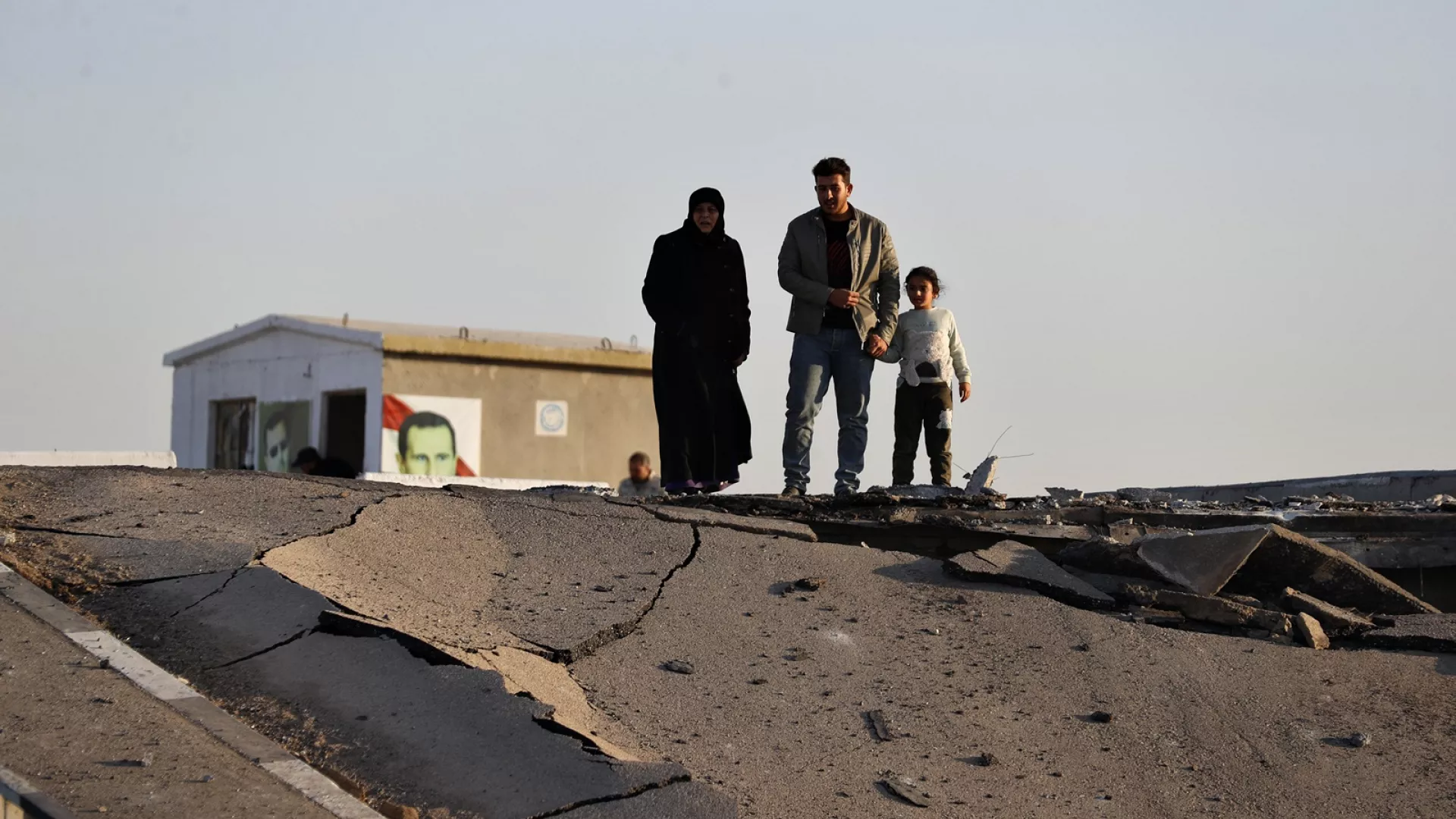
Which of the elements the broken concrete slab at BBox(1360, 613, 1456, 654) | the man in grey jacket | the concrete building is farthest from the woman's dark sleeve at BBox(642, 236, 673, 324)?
the concrete building

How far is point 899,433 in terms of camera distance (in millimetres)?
9195

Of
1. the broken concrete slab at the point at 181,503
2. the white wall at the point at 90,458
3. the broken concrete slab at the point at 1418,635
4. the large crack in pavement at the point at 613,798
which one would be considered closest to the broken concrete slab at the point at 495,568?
the broken concrete slab at the point at 181,503

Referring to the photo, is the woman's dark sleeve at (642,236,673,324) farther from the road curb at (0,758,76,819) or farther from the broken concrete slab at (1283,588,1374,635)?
the road curb at (0,758,76,819)

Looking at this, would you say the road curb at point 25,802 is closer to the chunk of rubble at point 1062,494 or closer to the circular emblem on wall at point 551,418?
the chunk of rubble at point 1062,494

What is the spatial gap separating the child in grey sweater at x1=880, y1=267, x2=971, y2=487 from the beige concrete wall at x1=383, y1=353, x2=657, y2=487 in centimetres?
1104

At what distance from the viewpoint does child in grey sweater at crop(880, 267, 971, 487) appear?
9047 millimetres

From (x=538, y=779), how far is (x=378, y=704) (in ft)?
2.30

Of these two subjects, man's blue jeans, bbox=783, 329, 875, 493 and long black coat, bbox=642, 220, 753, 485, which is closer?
man's blue jeans, bbox=783, 329, 875, 493

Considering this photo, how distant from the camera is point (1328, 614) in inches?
241

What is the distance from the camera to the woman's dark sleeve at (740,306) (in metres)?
9.12

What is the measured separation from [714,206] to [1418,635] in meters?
4.73

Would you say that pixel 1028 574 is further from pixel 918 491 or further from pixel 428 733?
pixel 428 733

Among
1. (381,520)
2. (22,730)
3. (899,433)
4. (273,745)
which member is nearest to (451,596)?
(381,520)

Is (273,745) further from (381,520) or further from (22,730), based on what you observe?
(381,520)
